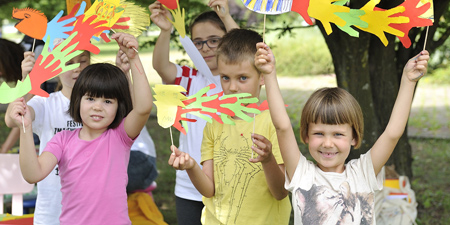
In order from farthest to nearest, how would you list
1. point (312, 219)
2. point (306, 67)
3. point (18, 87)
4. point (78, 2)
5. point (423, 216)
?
point (306, 67), point (423, 216), point (78, 2), point (18, 87), point (312, 219)

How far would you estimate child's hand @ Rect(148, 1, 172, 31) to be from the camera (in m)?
2.76

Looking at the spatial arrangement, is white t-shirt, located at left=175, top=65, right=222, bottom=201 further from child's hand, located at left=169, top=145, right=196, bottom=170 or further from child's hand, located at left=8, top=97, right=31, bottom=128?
child's hand, located at left=8, top=97, right=31, bottom=128

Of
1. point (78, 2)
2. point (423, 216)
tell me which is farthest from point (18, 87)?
point (423, 216)

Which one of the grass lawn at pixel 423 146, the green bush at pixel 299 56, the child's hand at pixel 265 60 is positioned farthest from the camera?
the green bush at pixel 299 56

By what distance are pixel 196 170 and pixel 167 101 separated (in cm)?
31

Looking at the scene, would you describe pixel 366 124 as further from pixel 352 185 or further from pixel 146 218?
pixel 352 185

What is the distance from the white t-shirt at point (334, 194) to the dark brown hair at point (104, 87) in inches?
34.5

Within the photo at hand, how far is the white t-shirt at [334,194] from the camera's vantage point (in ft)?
7.25

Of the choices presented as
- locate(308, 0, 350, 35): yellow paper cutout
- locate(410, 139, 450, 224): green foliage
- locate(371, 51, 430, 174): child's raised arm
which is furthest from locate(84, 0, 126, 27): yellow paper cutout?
locate(410, 139, 450, 224): green foliage

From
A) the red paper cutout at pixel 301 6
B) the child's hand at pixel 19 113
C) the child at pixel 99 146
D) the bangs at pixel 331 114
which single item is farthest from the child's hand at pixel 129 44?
the bangs at pixel 331 114

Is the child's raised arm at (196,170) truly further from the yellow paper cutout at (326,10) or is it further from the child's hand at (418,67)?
the child's hand at (418,67)

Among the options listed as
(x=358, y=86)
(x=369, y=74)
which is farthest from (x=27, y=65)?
(x=369, y=74)

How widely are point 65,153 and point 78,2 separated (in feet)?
2.82

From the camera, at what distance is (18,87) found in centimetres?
240
